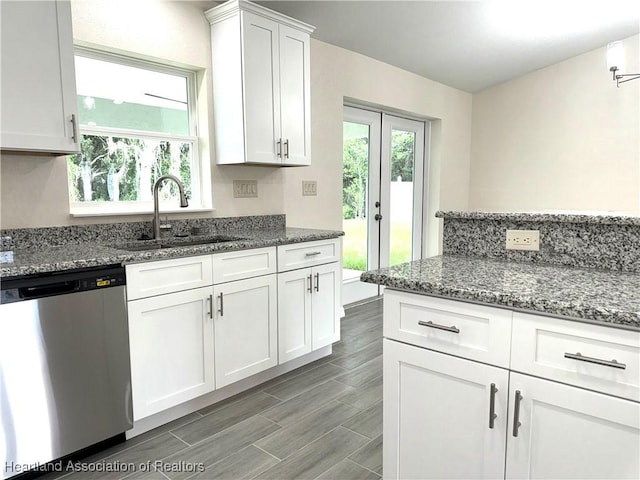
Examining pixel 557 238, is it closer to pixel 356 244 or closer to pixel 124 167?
pixel 124 167

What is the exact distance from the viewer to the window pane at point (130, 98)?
2.50 metres

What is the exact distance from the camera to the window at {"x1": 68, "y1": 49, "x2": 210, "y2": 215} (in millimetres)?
2492

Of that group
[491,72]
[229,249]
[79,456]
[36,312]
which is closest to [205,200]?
[229,249]

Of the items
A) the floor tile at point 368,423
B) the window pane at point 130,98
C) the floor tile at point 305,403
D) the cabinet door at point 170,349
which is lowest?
the floor tile at point 368,423

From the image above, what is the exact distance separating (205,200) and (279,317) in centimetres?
98

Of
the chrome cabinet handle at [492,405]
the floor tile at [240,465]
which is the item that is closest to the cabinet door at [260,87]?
the floor tile at [240,465]

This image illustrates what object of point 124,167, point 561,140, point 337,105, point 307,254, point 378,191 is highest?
point 337,105

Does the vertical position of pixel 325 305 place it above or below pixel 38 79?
below

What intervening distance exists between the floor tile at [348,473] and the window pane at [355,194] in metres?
2.47

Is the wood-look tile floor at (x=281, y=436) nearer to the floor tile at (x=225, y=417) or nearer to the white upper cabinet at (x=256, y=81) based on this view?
the floor tile at (x=225, y=417)

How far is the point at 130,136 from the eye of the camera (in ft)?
8.73

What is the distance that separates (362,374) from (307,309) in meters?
0.55

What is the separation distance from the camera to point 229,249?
2352 millimetres

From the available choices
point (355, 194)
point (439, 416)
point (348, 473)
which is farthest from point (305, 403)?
point (355, 194)
